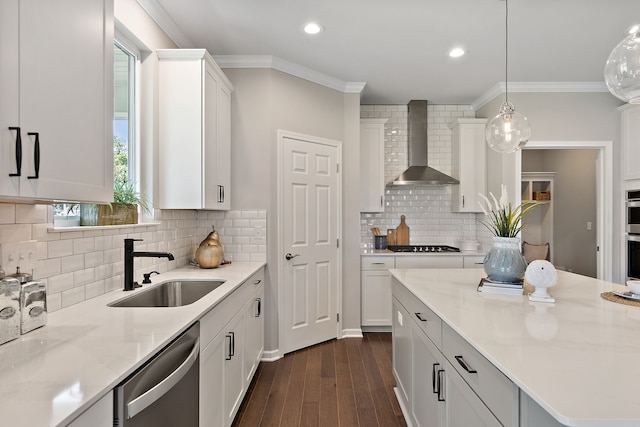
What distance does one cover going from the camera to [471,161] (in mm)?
4594

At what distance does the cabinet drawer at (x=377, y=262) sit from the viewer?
420cm

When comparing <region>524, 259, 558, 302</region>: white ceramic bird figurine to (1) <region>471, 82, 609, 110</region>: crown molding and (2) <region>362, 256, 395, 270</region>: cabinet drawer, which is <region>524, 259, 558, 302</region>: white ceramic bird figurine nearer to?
(2) <region>362, 256, 395, 270</region>: cabinet drawer

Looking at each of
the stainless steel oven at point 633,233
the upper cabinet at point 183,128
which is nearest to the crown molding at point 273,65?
the upper cabinet at point 183,128

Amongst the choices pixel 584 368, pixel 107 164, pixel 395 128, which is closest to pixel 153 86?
pixel 107 164

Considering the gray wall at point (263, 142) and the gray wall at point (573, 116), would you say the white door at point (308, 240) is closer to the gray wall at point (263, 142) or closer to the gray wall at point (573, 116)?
the gray wall at point (263, 142)

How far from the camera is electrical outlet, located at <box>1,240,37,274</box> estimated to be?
1.37 meters

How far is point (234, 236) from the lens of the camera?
343 centimetres

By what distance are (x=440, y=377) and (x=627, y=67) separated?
1.53 meters

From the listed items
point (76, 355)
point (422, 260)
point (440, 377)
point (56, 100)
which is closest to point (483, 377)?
point (440, 377)

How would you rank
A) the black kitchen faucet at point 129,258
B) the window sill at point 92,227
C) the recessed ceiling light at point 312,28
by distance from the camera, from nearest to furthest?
the window sill at point 92,227 → the black kitchen faucet at point 129,258 → the recessed ceiling light at point 312,28

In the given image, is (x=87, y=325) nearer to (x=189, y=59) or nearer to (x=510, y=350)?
(x=510, y=350)

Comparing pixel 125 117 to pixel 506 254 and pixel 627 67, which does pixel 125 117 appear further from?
pixel 627 67

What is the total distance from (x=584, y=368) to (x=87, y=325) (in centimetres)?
165

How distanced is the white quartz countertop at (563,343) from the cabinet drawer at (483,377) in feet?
0.20
